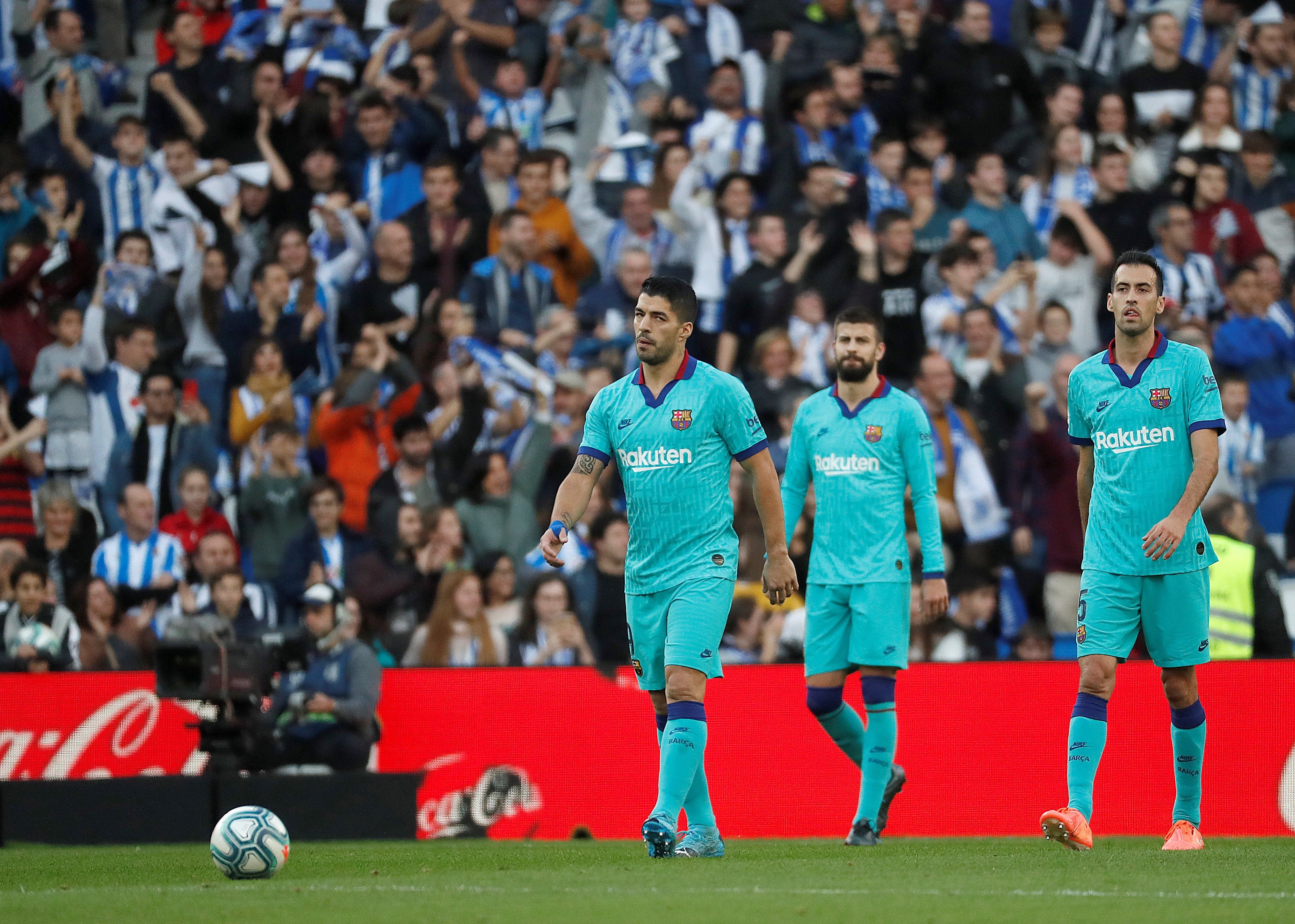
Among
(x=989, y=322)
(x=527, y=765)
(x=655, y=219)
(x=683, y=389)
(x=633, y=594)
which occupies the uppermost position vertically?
(x=655, y=219)

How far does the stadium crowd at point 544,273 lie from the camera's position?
13188 mm

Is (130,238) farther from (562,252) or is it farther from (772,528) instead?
(772,528)

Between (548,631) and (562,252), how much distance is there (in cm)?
422

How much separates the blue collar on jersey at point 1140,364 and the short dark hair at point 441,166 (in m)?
8.63

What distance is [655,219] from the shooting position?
15.2 metres

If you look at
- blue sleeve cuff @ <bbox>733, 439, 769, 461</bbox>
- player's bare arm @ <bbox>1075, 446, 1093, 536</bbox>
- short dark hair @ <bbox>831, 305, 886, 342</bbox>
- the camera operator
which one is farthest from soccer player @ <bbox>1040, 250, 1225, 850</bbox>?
the camera operator

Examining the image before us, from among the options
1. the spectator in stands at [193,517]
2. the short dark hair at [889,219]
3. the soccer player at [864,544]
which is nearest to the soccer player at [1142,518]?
the soccer player at [864,544]

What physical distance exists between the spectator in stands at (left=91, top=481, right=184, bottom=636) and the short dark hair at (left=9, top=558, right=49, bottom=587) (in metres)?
0.57

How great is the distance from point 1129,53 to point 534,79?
5687mm

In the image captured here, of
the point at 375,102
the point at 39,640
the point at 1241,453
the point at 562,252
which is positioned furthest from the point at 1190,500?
the point at 375,102

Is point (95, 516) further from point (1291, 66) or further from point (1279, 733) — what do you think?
point (1291, 66)

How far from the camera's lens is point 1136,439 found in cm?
798

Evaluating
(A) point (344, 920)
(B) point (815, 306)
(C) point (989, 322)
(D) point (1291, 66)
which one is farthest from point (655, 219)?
(A) point (344, 920)

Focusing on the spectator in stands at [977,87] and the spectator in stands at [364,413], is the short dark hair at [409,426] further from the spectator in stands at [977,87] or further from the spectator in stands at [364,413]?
the spectator in stands at [977,87]
